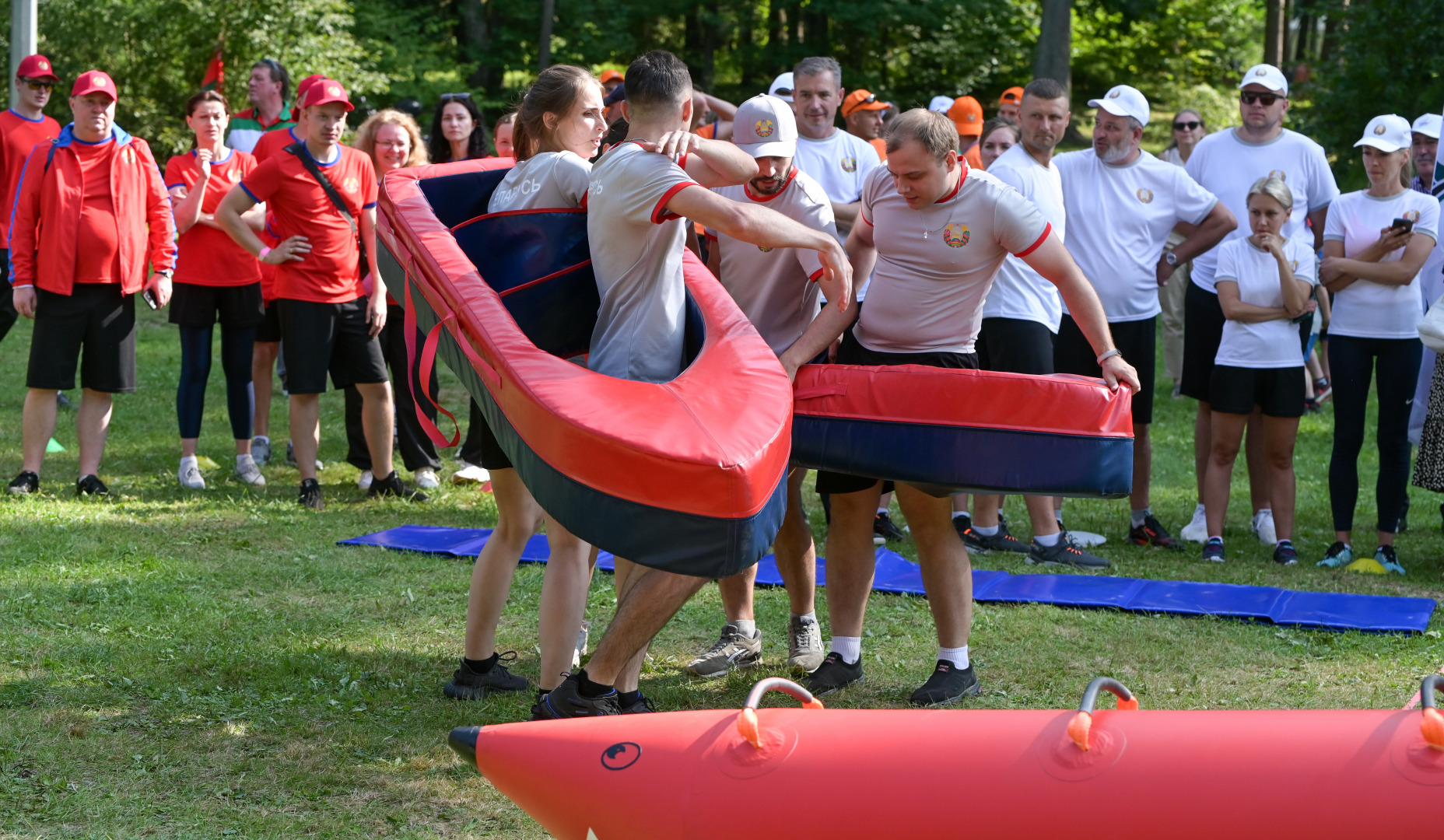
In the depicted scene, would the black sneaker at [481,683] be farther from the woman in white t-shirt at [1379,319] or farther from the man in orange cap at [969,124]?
the man in orange cap at [969,124]

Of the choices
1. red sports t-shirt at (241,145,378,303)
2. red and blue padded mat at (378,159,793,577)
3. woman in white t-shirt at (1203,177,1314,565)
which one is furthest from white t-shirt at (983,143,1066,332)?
red sports t-shirt at (241,145,378,303)

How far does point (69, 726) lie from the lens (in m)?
3.95

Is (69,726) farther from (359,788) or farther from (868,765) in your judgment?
(868,765)

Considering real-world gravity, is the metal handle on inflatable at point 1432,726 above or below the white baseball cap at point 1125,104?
below

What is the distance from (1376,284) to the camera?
6621 millimetres

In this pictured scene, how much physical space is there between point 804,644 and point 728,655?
0.92 feet

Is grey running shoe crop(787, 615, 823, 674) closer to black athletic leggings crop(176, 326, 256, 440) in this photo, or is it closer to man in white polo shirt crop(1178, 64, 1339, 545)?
man in white polo shirt crop(1178, 64, 1339, 545)

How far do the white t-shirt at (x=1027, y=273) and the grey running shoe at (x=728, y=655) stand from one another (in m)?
2.17

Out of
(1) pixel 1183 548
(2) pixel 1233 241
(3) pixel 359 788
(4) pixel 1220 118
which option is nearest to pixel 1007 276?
(2) pixel 1233 241

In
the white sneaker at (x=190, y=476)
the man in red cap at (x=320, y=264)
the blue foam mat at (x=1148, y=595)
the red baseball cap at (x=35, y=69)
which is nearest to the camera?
the blue foam mat at (x=1148, y=595)

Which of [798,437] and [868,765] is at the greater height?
[798,437]

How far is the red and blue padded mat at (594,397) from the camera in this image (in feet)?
10.2

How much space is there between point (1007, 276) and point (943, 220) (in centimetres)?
205

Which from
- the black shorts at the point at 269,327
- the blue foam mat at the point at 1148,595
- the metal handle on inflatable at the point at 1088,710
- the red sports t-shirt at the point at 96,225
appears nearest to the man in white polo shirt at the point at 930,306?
the blue foam mat at the point at 1148,595
